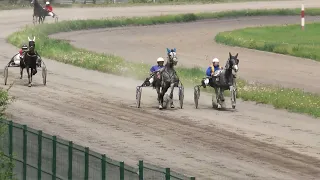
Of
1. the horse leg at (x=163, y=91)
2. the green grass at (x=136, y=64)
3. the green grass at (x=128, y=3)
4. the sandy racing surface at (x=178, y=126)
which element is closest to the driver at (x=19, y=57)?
the sandy racing surface at (x=178, y=126)

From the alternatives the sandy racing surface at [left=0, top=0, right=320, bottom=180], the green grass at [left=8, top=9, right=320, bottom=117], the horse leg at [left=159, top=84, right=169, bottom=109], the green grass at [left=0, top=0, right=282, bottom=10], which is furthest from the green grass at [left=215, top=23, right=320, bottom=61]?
the green grass at [left=0, top=0, right=282, bottom=10]

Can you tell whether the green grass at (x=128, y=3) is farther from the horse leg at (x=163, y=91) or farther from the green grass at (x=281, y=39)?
the horse leg at (x=163, y=91)

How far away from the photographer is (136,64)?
147 feet

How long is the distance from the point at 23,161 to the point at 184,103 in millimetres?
16274

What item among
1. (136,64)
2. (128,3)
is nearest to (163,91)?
(136,64)

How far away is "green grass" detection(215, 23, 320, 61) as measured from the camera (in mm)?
52188

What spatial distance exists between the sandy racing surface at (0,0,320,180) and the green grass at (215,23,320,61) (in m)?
3.55

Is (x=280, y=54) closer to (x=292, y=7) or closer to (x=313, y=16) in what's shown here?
(x=313, y=16)

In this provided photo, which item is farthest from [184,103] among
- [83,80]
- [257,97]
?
[83,80]

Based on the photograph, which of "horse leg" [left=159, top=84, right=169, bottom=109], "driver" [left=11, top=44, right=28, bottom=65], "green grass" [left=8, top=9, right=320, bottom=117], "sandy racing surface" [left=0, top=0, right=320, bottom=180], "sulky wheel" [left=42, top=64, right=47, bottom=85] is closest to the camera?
"sandy racing surface" [left=0, top=0, right=320, bottom=180]

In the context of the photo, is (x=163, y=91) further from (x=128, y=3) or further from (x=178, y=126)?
(x=128, y=3)

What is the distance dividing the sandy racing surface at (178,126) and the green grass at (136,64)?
0.68 meters

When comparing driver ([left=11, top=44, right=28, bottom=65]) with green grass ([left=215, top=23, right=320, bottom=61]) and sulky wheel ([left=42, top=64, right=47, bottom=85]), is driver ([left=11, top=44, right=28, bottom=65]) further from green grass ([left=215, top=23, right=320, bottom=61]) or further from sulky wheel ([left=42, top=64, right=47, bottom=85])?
green grass ([left=215, top=23, right=320, bottom=61])

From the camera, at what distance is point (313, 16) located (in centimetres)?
7544
